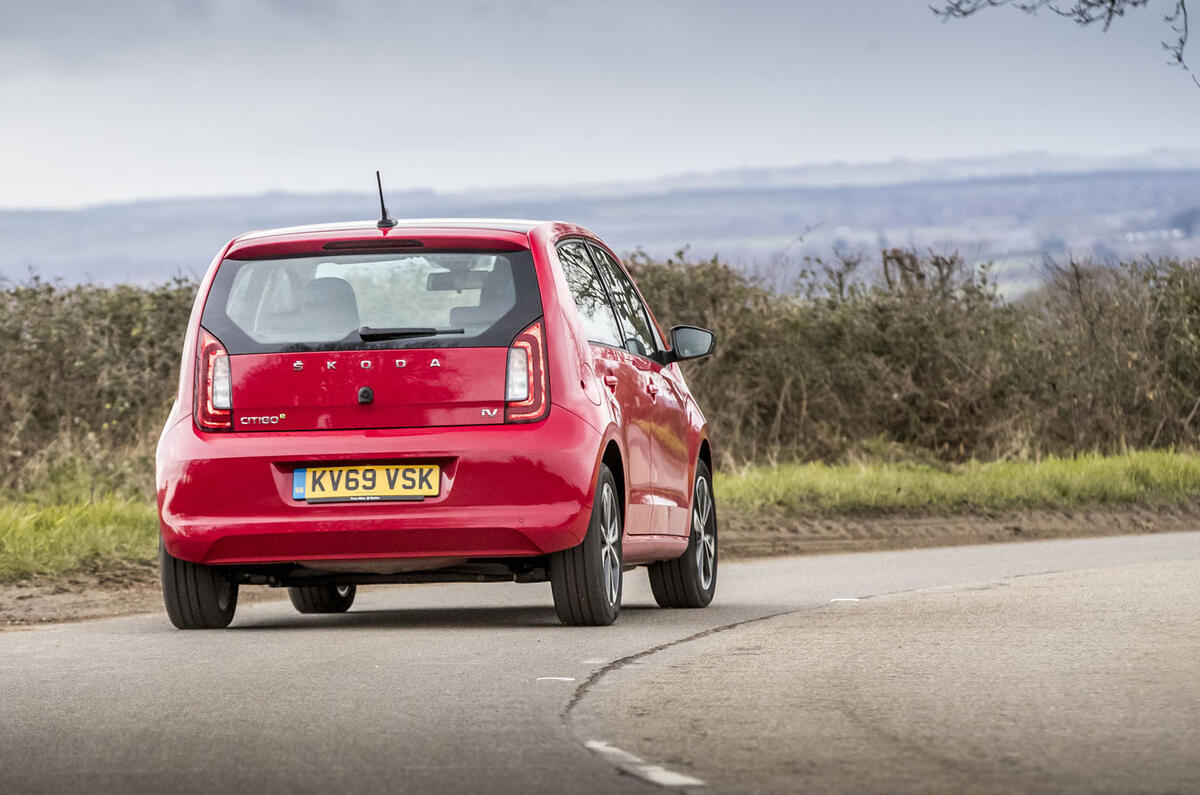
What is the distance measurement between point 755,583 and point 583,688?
18.3ft

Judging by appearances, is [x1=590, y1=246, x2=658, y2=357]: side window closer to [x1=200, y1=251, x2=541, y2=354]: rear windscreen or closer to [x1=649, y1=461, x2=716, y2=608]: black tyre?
[x1=649, y1=461, x2=716, y2=608]: black tyre

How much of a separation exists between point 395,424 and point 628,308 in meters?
2.14

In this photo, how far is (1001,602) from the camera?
1091 centimetres

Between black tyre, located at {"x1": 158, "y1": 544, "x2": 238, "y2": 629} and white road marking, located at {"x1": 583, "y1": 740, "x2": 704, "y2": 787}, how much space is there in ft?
12.9

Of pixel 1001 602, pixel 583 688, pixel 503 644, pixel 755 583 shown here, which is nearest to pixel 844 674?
pixel 583 688

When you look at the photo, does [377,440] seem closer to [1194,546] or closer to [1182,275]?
[1194,546]

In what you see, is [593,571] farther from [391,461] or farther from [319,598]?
[319,598]

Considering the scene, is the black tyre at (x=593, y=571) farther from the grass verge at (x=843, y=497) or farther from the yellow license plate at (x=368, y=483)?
the grass verge at (x=843, y=497)

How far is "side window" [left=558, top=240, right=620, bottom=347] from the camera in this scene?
32.1 feet

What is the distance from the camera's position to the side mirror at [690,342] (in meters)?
11.0

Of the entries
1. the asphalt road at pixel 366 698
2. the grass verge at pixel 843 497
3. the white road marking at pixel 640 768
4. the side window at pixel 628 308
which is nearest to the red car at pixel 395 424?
the asphalt road at pixel 366 698

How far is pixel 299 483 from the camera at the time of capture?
30.0ft

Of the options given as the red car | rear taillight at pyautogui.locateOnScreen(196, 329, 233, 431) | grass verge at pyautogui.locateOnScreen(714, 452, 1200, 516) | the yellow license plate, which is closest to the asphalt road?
the red car

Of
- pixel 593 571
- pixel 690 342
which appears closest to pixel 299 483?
pixel 593 571
